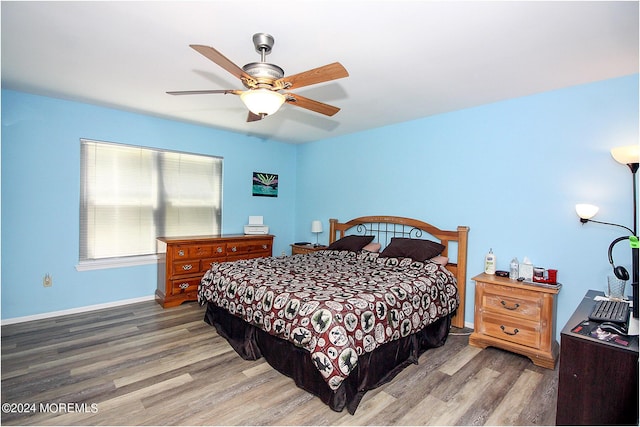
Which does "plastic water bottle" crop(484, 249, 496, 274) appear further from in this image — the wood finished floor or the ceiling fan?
the ceiling fan

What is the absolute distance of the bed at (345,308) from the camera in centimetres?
206

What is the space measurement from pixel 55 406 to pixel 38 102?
10.3 ft

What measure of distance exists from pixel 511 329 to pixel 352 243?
2.03 m

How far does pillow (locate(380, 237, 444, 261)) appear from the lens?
3476 millimetres

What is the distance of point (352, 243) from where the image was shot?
4.24m

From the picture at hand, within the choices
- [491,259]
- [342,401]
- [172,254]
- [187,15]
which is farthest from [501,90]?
[172,254]

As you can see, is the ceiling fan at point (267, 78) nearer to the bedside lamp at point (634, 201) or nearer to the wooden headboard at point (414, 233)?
the bedside lamp at point (634, 201)

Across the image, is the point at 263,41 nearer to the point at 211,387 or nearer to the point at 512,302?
the point at 211,387

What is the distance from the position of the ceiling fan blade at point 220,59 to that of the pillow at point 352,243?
2.73m

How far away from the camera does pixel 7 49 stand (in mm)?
2355

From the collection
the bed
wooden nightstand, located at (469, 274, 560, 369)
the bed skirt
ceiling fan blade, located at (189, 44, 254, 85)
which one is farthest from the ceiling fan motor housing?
wooden nightstand, located at (469, 274, 560, 369)

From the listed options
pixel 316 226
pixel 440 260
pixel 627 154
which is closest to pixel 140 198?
pixel 316 226

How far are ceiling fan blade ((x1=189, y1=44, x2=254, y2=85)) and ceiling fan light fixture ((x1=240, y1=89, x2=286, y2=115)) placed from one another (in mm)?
92

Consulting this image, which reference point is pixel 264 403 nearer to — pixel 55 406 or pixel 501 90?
pixel 55 406
